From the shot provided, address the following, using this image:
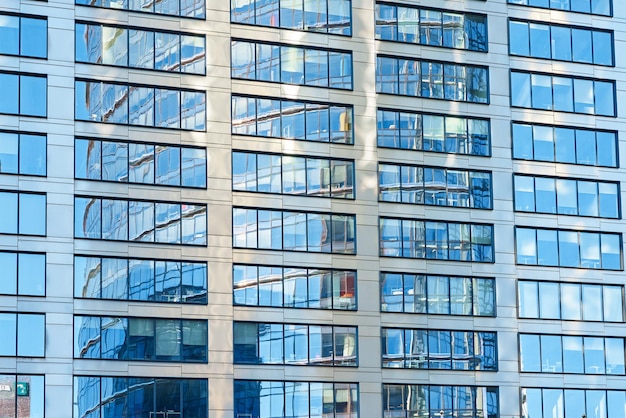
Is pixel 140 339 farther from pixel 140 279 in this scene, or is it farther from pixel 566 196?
pixel 566 196

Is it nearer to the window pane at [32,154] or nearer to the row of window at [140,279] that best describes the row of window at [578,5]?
the row of window at [140,279]

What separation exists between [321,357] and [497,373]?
10.3 m

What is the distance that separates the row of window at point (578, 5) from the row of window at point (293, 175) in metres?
15.4

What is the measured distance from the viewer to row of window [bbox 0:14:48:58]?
5972cm

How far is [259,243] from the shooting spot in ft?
206

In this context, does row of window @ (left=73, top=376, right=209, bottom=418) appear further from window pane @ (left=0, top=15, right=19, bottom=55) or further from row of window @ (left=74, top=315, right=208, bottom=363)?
window pane @ (left=0, top=15, right=19, bottom=55)

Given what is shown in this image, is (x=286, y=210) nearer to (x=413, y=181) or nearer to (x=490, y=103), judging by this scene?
(x=413, y=181)

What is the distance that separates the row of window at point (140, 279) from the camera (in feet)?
194

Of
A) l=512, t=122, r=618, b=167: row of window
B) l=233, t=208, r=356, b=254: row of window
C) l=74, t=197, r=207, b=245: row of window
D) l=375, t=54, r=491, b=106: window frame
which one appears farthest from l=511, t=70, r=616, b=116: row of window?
l=74, t=197, r=207, b=245: row of window

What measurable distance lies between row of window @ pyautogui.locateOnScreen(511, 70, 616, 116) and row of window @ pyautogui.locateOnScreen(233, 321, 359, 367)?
17.5 metres

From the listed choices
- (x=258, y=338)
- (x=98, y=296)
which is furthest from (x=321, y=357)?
(x=98, y=296)

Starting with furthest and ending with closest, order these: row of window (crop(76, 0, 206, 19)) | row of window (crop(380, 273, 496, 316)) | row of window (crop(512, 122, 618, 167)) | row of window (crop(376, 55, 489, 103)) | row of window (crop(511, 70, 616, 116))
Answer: row of window (crop(511, 70, 616, 116)), row of window (crop(512, 122, 618, 167)), row of window (crop(376, 55, 489, 103)), row of window (crop(380, 273, 496, 316)), row of window (crop(76, 0, 206, 19))

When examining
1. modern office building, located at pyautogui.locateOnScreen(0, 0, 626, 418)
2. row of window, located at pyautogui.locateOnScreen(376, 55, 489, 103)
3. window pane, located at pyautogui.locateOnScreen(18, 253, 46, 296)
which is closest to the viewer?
window pane, located at pyautogui.locateOnScreen(18, 253, 46, 296)

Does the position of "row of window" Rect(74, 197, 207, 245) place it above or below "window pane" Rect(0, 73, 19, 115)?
below
